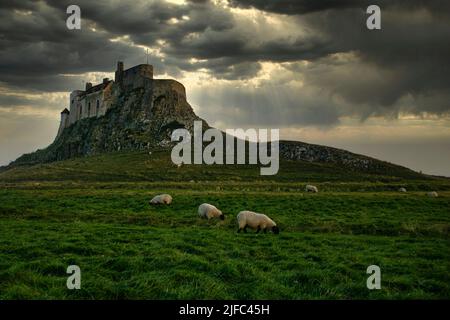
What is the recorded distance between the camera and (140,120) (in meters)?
164

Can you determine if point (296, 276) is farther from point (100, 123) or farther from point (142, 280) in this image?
point (100, 123)

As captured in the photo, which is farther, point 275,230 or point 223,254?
point 275,230

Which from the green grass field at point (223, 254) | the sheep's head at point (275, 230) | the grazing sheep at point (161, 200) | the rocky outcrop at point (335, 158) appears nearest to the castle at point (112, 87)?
the rocky outcrop at point (335, 158)

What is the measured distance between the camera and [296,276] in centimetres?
1244

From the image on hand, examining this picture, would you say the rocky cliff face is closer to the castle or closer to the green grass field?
the castle

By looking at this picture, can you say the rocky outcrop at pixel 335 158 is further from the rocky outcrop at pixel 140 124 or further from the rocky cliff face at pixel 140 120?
the rocky cliff face at pixel 140 120

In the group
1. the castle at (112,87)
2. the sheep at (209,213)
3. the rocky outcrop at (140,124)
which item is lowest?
the sheep at (209,213)

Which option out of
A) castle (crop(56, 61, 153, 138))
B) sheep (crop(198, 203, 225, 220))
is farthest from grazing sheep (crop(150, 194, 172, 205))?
castle (crop(56, 61, 153, 138))

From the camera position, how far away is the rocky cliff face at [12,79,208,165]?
516ft

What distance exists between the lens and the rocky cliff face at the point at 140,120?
516 feet

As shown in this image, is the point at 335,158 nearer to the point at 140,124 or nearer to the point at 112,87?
the point at 140,124

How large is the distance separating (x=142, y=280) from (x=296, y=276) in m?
4.87

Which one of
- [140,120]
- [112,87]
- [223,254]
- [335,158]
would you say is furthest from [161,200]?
[112,87]
